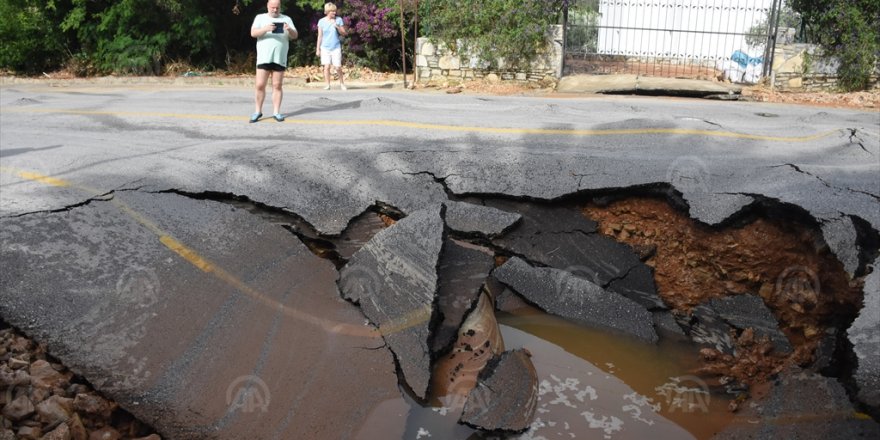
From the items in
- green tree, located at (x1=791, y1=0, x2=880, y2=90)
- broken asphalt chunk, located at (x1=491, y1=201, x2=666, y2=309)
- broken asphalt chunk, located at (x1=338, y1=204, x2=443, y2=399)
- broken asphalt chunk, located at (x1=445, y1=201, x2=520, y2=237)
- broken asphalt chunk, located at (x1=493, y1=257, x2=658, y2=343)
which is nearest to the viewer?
broken asphalt chunk, located at (x1=338, y1=204, x2=443, y2=399)

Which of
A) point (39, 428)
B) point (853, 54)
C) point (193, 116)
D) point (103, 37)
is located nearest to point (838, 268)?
point (39, 428)

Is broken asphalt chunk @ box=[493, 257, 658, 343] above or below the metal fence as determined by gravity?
A: below

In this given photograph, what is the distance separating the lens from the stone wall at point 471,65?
14.1m

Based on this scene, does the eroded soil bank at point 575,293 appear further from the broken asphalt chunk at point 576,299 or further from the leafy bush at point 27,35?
the leafy bush at point 27,35

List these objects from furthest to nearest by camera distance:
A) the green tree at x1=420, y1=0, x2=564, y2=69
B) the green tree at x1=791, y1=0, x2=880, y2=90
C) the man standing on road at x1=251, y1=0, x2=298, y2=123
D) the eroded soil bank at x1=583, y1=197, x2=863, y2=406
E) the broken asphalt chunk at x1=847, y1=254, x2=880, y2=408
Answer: the green tree at x1=420, y1=0, x2=564, y2=69
the green tree at x1=791, y1=0, x2=880, y2=90
the man standing on road at x1=251, y1=0, x2=298, y2=123
the eroded soil bank at x1=583, y1=197, x2=863, y2=406
the broken asphalt chunk at x1=847, y1=254, x2=880, y2=408

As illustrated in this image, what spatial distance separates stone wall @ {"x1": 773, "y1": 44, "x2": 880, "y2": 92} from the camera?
1347 centimetres

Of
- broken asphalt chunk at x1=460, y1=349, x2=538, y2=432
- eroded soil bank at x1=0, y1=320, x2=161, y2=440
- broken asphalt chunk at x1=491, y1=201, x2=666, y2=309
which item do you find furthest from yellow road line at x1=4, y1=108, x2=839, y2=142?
eroded soil bank at x1=0, y1=320, x2=161, y2=440

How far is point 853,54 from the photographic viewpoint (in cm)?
1309

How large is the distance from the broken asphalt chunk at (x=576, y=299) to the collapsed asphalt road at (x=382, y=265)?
0.01 m

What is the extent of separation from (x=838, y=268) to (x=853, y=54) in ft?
33.8

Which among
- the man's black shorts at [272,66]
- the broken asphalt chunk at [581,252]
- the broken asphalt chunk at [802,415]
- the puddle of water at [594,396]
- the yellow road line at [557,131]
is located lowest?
the puddle of water at [594,396]

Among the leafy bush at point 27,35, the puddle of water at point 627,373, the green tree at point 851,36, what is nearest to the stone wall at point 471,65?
→ the green tree at point 851,36

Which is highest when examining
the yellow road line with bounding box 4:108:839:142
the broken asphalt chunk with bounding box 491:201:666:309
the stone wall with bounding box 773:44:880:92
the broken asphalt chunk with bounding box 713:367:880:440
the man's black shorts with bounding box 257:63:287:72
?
the man's black shorts with bounding box 257:63:287:72

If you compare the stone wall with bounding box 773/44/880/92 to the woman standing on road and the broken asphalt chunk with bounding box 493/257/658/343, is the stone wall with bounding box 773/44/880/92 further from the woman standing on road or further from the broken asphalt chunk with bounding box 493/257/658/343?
the broken asphalt chunk with bounding box 493/257/658/343
